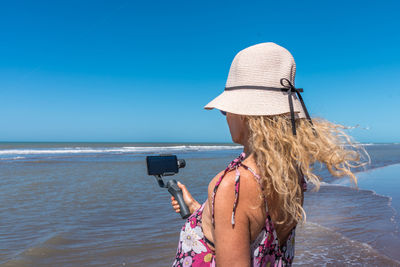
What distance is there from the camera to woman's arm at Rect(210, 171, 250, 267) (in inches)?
40.5

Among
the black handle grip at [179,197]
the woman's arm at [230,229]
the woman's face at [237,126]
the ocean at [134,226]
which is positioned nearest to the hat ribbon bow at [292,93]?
the woman's face at [237,126]

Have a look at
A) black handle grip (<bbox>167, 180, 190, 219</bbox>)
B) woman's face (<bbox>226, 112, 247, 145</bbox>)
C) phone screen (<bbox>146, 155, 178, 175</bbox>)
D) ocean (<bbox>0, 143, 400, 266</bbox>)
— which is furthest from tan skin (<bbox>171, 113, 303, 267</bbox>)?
ocean (<bbox>0, 143, 400, 266</bbox>)

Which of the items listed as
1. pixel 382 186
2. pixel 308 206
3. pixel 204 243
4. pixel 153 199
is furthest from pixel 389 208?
pixel 204 243

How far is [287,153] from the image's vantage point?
1.13 m

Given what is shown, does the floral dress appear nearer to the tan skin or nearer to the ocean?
the tan skin

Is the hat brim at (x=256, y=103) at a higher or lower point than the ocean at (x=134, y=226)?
higher

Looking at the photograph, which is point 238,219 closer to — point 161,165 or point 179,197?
point 179,197

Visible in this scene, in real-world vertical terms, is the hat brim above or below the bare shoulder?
above

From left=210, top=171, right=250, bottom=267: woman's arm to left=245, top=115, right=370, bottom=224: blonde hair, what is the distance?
0.12 m

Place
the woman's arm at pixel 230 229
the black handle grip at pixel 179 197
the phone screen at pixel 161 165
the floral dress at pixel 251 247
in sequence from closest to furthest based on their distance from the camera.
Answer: the woman's arm at pixel 230 229 < the floral dress at pixel 251 247 < the black handle grip at pixel 179 197 < the phone screen at pixel 161 165

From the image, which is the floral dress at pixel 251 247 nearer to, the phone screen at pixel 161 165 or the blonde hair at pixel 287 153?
the blonde hair at pixel 287 153

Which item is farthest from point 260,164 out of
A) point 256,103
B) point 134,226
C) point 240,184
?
point 134,226

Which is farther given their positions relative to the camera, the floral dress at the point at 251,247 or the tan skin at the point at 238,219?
the floral dress at the point at 251,247

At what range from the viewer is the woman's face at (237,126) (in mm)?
1162
